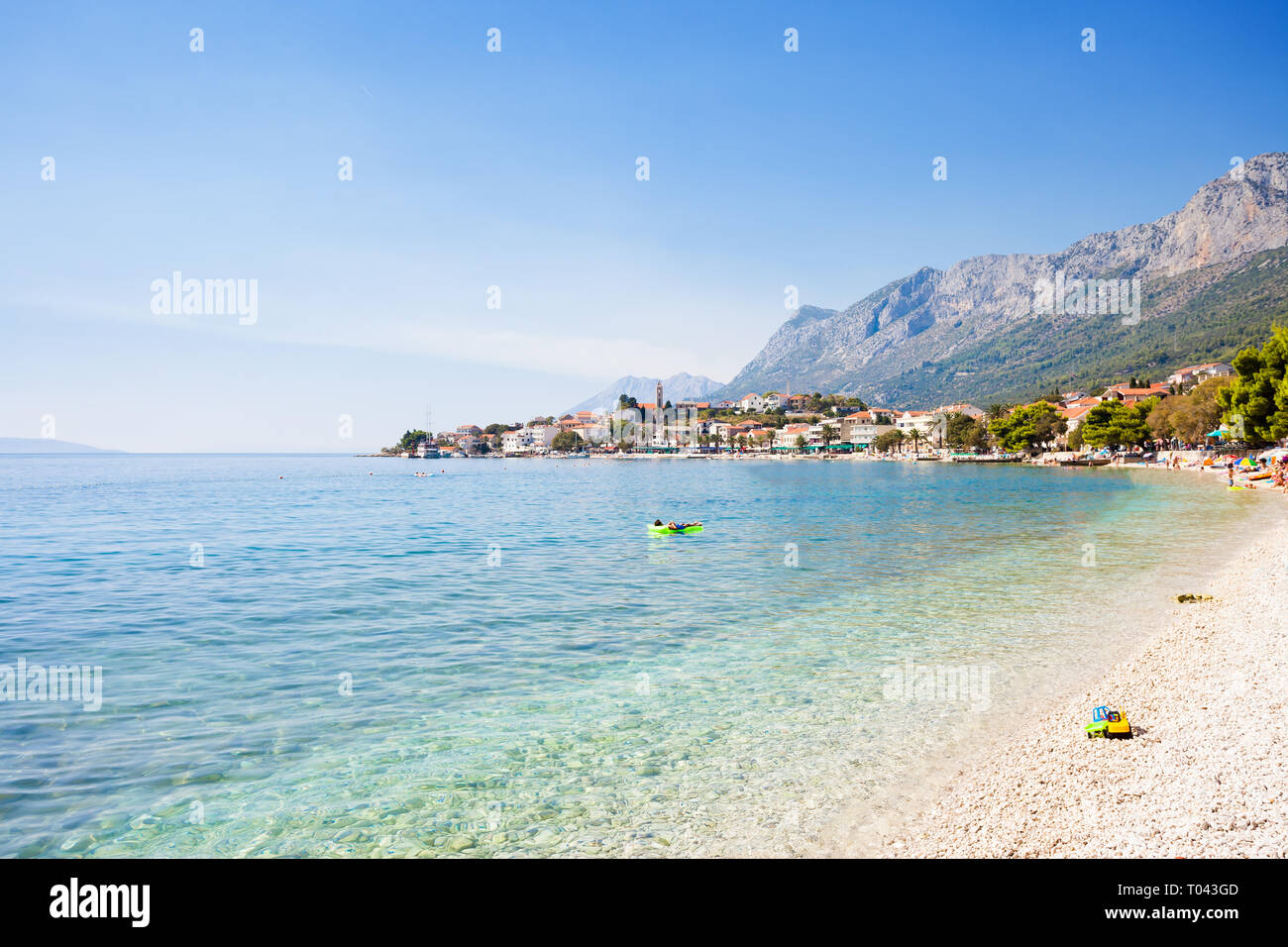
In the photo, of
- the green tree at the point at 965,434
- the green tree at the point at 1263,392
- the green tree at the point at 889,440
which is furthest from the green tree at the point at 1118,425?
the green tree at the point at 889,440

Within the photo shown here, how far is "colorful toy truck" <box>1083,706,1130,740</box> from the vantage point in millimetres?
8586

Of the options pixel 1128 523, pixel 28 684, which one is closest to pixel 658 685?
pixel 28 684

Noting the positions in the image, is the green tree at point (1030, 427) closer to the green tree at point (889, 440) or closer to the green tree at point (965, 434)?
the green tree at point (965, 434)

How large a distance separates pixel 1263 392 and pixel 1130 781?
240 feet

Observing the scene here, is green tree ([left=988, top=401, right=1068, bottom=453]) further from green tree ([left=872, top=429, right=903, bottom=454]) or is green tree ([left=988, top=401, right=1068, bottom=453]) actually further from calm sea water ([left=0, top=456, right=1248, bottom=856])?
calm sea water ([left=0, top=456, right=1248, bottom=856])

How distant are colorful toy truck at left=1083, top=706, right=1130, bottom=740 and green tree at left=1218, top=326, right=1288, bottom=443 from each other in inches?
2505

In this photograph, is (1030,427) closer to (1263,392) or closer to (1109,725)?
(1263,392)

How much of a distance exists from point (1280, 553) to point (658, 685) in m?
22.7

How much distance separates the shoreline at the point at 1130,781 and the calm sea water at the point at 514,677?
73cm

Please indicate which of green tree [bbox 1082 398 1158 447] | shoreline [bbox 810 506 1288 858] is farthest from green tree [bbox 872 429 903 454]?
shoreline [bbox 810 506 1288 858]

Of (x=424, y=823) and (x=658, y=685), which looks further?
(x=658, y=685)

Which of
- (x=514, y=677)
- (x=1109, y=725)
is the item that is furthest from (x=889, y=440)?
(x=1109, y=725)

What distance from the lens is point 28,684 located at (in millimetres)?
11703
